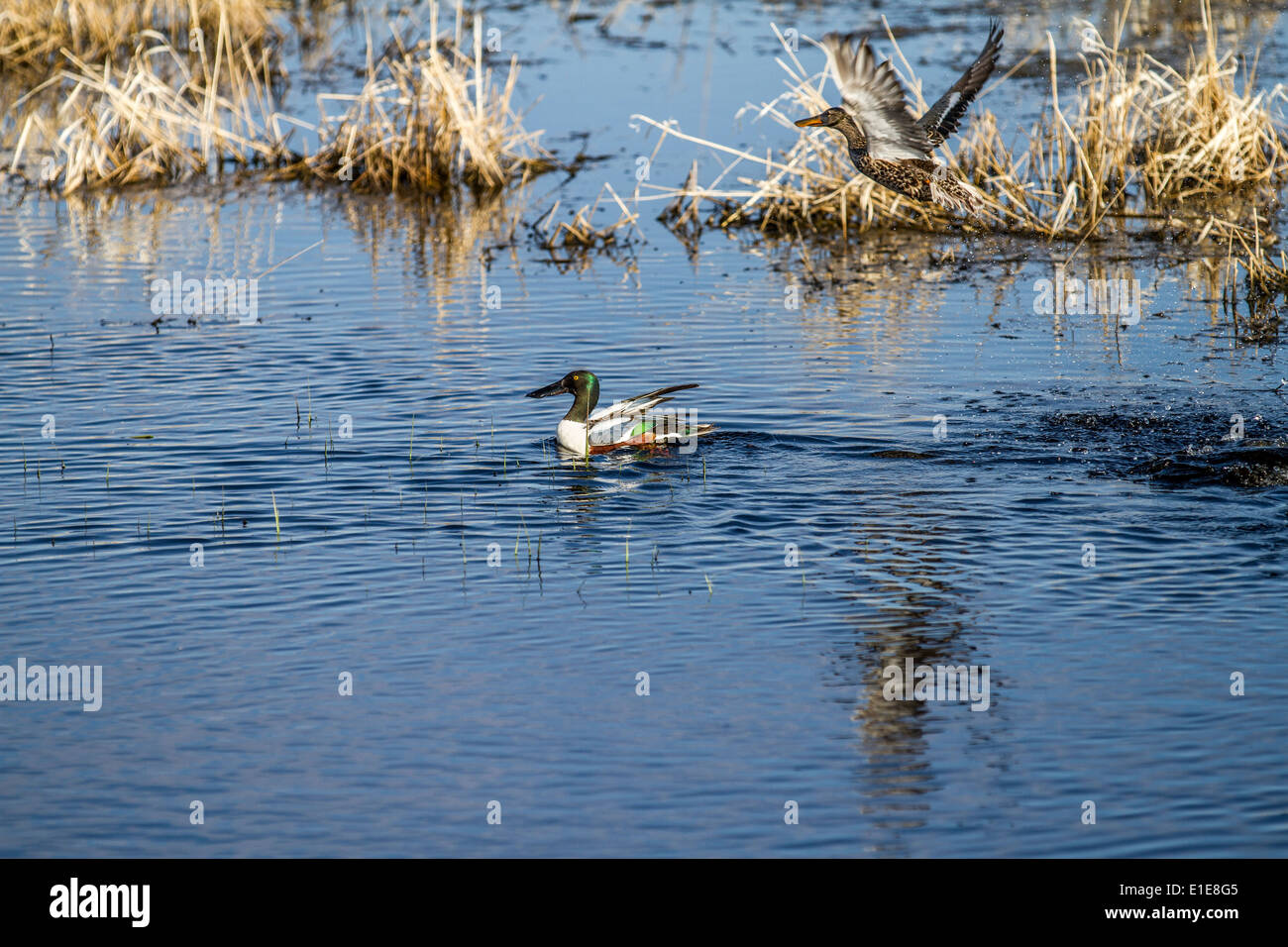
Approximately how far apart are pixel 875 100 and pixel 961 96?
521 mm

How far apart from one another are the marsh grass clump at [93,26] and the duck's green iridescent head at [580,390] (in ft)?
45.8

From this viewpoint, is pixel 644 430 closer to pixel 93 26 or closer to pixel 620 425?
pixel 620 425

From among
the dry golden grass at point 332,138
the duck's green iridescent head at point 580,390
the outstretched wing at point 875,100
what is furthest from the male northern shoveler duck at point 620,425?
the dry golden grass at point 332,138

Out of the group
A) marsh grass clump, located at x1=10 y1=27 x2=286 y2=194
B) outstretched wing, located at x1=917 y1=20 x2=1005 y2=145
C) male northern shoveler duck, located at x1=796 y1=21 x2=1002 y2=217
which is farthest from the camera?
marsh grass clump, located at x1=10 y1=27 x2=286 y2=194

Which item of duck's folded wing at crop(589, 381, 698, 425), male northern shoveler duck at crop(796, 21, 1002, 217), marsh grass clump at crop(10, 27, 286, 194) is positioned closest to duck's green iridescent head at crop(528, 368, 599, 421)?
duck's folded wing at crop(589, 381, 698, 425)

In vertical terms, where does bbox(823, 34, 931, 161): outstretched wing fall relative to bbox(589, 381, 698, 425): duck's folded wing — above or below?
above

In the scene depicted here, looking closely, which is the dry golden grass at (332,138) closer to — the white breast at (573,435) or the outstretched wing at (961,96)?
the white breast at (573,435)

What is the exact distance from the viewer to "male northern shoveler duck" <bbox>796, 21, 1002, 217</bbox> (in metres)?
9.80

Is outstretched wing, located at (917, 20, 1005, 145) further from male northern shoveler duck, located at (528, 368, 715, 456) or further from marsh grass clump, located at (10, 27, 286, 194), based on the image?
marsh grass clump, located at (10, 27, 286, 194)

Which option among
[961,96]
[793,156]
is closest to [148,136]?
[793,156]

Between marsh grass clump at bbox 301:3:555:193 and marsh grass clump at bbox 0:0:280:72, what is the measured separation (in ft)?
16.8

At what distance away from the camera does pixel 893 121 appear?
1026cm
